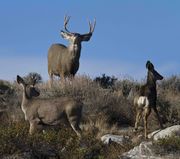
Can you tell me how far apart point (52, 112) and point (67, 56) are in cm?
898

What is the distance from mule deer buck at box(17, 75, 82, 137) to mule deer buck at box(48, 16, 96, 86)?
7.73m

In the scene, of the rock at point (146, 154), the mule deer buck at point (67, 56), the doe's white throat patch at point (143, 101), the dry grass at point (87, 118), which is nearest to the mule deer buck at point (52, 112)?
the dry grass at point (87, 118)

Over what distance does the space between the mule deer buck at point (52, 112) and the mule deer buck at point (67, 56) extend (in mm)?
7733

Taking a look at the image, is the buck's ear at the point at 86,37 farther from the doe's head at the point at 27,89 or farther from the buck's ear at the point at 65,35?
the doe's head at the point at 27,89

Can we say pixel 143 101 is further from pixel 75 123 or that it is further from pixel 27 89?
pixel 27 89

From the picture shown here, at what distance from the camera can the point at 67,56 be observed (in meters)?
26.6

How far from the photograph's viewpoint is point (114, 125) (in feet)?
65.1

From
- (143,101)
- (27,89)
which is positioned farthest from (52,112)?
(143,101)

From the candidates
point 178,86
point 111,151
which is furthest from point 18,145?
point 178,86

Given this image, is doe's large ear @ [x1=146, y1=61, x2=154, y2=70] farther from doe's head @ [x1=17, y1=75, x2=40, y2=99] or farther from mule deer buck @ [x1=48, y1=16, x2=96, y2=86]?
mule deer buck @ [x1=48, y1=16, x2=96, y2=86]

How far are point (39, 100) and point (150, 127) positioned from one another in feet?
10.2

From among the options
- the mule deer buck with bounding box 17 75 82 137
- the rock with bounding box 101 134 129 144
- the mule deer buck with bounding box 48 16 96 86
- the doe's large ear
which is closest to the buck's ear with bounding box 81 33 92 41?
the mule deer buck with bounding box 48 16 96 86

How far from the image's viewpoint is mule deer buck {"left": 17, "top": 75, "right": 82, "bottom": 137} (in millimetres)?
17484

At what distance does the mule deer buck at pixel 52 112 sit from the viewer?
17.5 metres
